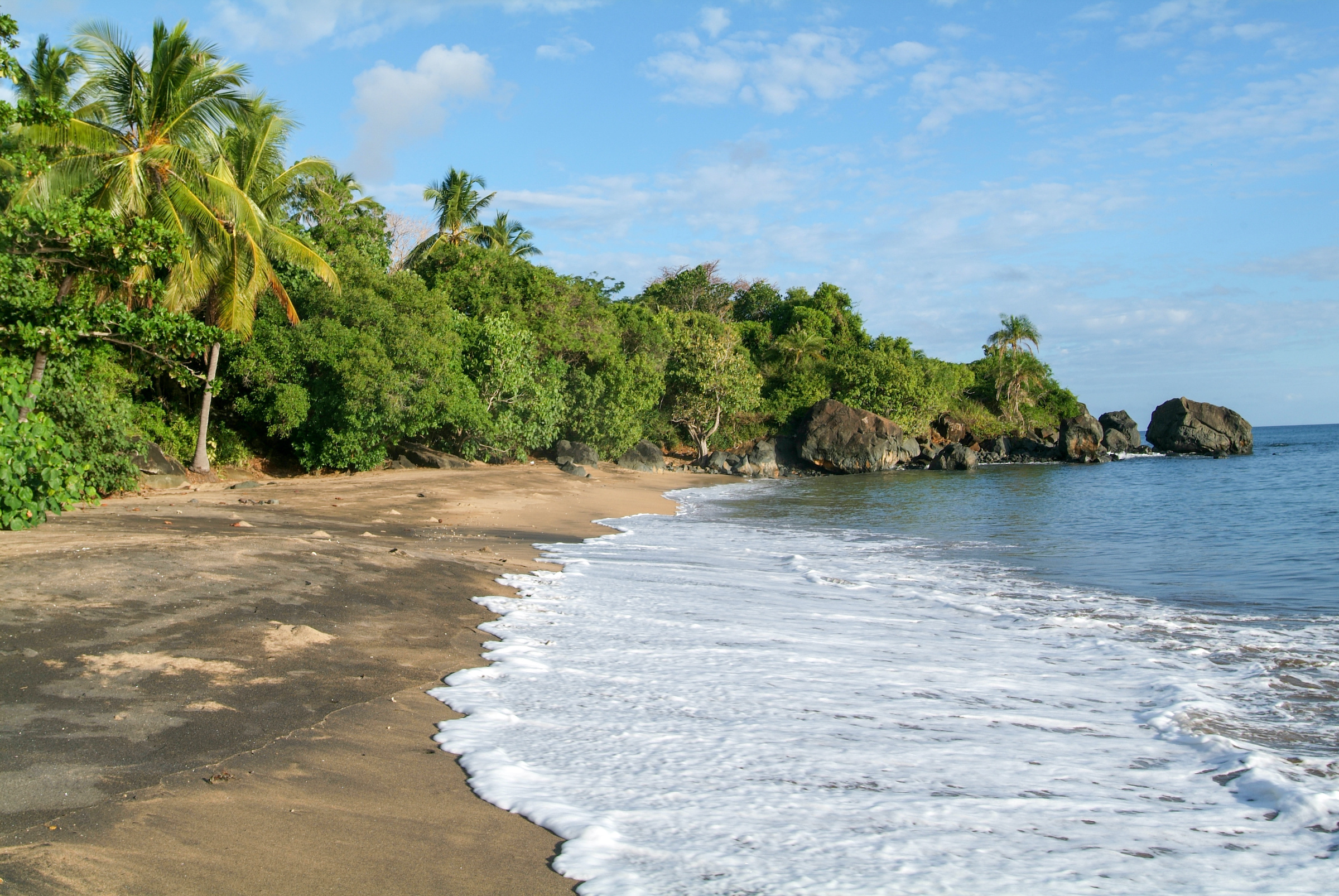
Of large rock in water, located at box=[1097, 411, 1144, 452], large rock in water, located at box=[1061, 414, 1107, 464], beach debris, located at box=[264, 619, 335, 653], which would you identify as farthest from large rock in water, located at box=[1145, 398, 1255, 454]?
beach debris, located at box=[264, 619, 335, 653]

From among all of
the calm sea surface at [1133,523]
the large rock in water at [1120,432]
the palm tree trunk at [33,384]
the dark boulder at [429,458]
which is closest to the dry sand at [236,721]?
the palm tree trunk at [33,384]

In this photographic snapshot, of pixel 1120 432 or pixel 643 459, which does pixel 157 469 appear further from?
pixel 1120 432

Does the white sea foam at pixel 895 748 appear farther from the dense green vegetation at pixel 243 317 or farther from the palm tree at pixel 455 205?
the palm tree at pixel 455 205

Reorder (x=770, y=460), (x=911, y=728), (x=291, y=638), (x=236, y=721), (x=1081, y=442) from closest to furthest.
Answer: (x=236, y=721)
(x=911, y=728)
(x=291, y=638)
(x=770, y=460)
(x=1081, y=442)

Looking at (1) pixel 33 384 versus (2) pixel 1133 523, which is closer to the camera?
(1) pixel 33 384

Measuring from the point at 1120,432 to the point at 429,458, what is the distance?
172 feet

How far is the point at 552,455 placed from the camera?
31344 millimetres

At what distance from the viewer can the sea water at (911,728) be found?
11.3 feet

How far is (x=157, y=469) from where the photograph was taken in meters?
16.2

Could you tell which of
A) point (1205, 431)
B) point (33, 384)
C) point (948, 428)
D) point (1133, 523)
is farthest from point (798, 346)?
point (33, 384)

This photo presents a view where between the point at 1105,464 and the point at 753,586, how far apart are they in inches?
1795

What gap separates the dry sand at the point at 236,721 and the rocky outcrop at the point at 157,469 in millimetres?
6836

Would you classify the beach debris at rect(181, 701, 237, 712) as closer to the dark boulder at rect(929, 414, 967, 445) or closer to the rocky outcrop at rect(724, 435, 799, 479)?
the rocky outcrop at rect(724, 435, 799, 479)

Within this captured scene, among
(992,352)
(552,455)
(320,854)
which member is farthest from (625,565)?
(992,352)
